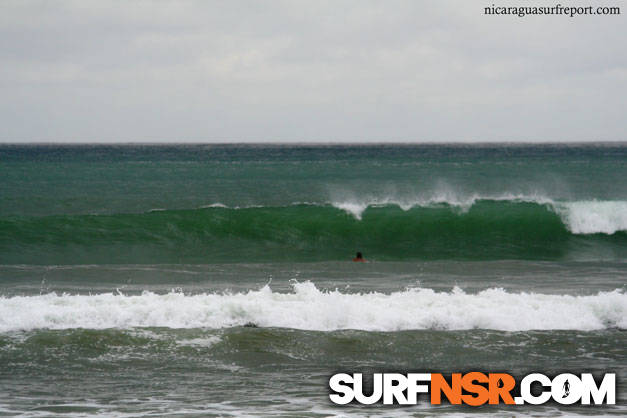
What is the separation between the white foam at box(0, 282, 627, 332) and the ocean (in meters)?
0.03

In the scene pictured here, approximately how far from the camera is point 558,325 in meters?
12.4

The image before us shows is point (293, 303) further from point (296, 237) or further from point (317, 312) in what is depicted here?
point (296, 237)

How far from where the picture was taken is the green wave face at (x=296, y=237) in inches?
866

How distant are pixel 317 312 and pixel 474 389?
360cm

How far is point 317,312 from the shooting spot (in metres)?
12.6

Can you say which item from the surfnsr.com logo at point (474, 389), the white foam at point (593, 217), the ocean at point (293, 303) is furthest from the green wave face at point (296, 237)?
the surfnsr.com logo at point (474, 389)

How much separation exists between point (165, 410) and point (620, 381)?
5.66 metres

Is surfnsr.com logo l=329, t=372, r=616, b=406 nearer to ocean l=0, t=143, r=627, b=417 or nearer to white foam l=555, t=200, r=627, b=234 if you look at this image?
ocean l=0, t=143, r=627, b=417

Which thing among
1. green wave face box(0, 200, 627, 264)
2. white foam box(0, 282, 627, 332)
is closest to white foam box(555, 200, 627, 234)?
green wave face box(0, 200, 627, 264)

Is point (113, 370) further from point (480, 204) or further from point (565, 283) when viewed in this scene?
point (480, 204)

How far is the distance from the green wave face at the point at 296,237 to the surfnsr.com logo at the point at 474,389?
1161 cm

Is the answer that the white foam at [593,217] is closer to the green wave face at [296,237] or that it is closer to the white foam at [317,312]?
the green wave face at [296,237]

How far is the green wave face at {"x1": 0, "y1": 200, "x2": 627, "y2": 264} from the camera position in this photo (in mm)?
22000

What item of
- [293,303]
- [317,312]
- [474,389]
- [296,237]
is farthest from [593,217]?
[474,389]
